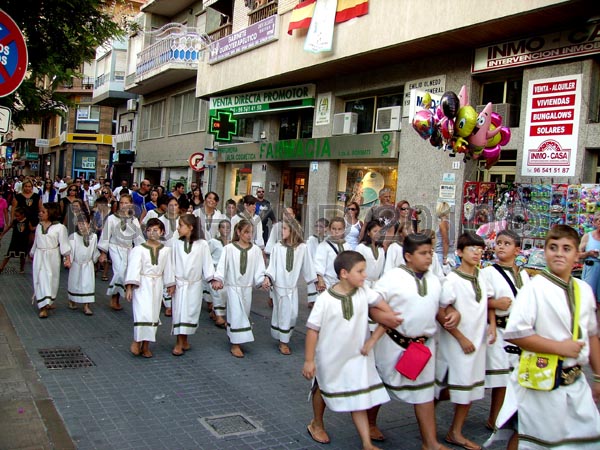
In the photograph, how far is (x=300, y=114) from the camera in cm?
1889

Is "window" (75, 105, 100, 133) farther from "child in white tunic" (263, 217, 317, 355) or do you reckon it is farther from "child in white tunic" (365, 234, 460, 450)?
"child in white tunic" (365, 234, 460, 450)

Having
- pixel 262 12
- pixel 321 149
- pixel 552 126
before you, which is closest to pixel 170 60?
pixel 262 12

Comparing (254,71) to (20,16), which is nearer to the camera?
(20,16)

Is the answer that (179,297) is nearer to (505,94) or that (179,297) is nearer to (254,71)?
(505,94)

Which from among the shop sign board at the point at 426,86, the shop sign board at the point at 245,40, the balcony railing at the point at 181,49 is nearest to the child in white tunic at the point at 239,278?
the shop sign board at the point at 426,86

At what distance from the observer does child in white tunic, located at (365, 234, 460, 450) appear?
4.39 meters

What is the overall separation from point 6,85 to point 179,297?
3.08 metres

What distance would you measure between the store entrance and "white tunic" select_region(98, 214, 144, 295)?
8.41m

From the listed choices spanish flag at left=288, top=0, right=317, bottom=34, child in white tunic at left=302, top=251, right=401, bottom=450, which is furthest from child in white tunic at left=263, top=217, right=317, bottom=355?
spanish flag at left=288, top=0, right=317, bottom=34

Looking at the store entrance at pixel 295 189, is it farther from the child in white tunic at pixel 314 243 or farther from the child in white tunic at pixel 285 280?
the child in white tunic at pixel 285 280

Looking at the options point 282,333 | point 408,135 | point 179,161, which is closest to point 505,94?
point 408,135

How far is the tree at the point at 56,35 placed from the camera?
8758mm

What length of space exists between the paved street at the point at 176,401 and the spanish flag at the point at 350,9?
28.1ft

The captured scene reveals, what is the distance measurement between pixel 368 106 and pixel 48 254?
9.69 meters
